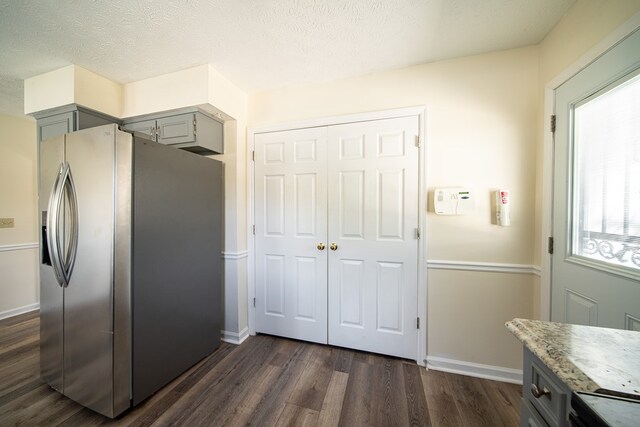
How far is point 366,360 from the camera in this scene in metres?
1.86

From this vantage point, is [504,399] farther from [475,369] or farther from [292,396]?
[292,396]

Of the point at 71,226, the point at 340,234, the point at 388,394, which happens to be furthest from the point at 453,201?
the point at 71,226

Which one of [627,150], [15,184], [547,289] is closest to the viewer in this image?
[627,150]

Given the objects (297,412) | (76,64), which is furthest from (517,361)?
(76,64)

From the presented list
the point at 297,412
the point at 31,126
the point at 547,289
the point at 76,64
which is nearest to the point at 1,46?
the point at 76,64

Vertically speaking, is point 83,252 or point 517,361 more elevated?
point 83,252

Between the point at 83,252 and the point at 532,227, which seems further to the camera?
the point at 532,227

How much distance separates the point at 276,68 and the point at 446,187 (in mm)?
1723

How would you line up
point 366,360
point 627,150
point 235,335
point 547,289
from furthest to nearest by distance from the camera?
1. point 235,335
2. point 366,360
3. point 547,289
4. point 627,150

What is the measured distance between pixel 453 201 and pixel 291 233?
55.5 inches

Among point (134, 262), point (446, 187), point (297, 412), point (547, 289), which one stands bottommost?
point (297, 412)

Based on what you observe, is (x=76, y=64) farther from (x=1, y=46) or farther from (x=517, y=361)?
(x=517, y=361)

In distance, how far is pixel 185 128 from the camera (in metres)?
1.91

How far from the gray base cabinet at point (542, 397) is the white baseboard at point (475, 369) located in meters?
1.15
